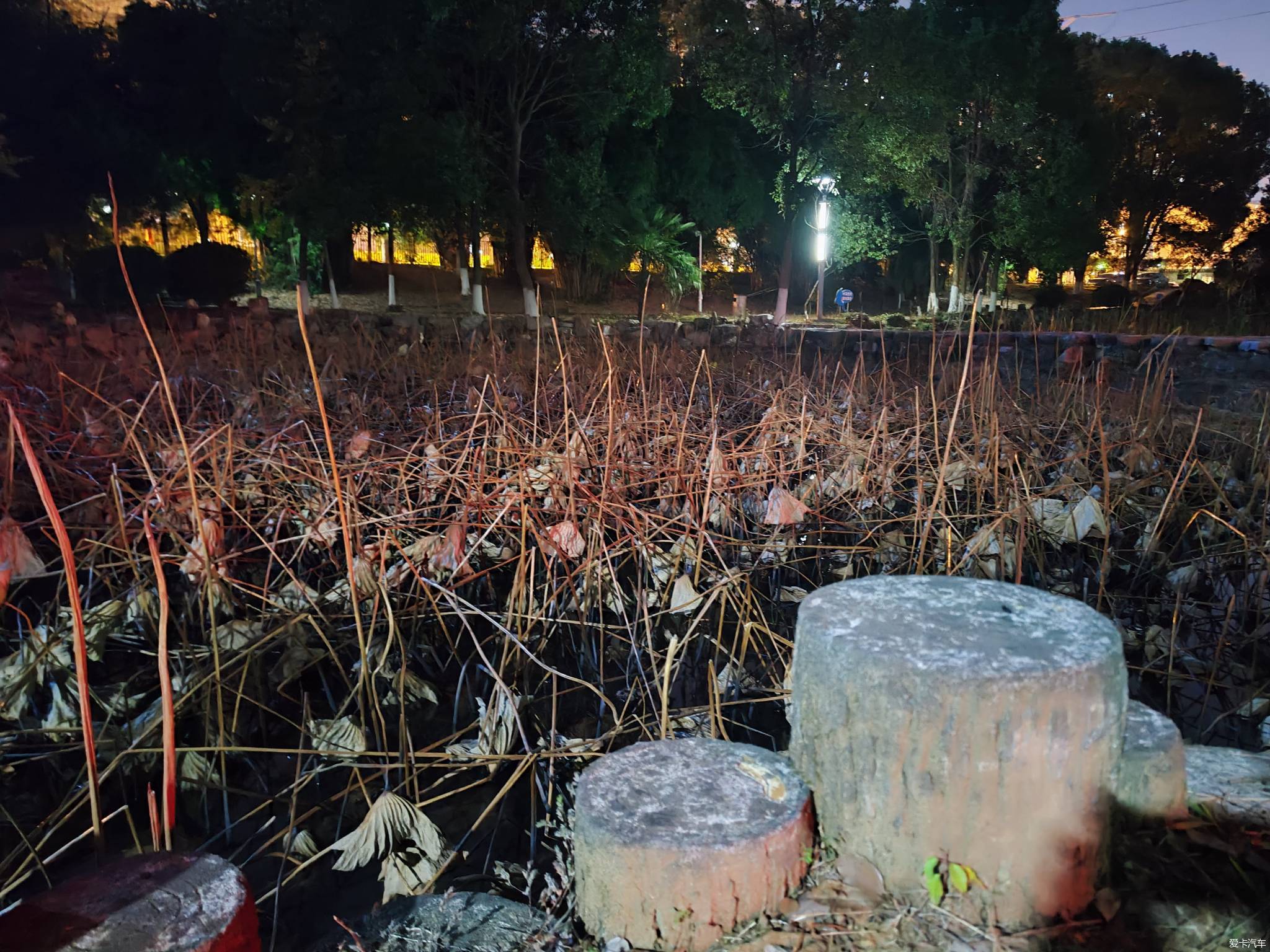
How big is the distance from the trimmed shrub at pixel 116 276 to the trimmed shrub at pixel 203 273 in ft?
0.78

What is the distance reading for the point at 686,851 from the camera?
128 centimetres

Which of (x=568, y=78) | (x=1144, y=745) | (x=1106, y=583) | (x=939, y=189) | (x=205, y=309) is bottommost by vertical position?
(x=1106, y=583)

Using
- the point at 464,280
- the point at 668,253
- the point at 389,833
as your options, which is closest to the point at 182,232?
the point at 464,280

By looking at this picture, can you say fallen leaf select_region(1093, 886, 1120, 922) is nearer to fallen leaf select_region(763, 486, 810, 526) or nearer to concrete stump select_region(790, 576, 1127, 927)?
concrete stump select_region(790, 576, 1127, 927)

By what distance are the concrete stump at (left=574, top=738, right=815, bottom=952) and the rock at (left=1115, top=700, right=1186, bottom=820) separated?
49 cm

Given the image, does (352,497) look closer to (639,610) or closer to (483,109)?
(639,610)

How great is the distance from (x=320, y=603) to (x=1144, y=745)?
2149 millimetres

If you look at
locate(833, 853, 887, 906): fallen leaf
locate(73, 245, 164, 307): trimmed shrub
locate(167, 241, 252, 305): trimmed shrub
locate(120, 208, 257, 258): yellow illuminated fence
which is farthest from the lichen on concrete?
locate(120, 208, 257, 258): yellow illuminated fence

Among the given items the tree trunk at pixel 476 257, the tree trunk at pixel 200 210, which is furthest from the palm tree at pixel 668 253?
the tree trunk at pixel 200 210

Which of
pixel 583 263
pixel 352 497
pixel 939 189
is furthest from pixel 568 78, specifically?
pixel 352 497

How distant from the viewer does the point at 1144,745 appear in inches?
54.1

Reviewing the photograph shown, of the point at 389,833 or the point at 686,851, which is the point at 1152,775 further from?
the point at 389,833

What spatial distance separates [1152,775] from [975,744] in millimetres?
362

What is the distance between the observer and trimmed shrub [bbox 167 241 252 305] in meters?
13.7
